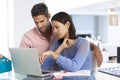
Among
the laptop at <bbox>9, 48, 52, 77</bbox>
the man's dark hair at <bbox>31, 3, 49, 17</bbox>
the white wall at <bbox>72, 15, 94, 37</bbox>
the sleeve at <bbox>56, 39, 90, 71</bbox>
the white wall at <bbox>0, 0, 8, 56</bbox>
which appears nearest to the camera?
the laptop at <bbox>9, 48, 52, 77</bbox>

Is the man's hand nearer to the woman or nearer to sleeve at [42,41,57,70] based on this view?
the woman

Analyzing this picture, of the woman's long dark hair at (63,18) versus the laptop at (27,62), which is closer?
the laptop at (27,62)

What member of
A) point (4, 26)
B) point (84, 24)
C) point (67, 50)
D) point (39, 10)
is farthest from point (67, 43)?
point (84, 24)

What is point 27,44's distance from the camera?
1.39m

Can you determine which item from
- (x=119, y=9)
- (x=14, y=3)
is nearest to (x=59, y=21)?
(x=14, y=3)

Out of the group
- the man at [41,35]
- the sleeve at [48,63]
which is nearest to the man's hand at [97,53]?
the man at [41,35]

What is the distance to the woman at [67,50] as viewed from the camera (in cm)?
119

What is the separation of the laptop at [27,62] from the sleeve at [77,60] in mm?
98

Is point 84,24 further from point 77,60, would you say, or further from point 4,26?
point 77,60

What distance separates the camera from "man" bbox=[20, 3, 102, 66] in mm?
1315

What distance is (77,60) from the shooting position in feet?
3.94

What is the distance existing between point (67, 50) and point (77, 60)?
12 centimetres

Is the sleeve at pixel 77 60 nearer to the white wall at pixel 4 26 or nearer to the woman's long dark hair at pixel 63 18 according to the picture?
the woman's long dark hair at pixel 63 18

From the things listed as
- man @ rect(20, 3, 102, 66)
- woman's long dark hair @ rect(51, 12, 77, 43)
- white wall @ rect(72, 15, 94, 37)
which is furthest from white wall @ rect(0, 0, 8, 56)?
white wall @ rect(72, 15, 94, 37)
